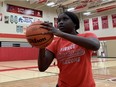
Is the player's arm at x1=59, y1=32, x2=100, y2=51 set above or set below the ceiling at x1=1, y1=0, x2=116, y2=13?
below

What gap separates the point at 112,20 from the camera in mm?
19422

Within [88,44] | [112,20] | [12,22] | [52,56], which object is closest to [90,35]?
[88,44]

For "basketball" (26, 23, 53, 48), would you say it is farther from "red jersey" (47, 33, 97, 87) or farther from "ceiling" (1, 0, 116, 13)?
"ceiling" (1, 0, 116, 13)

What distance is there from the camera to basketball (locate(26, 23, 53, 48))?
160 centimetres

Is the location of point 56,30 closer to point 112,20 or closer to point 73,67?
point 73,67

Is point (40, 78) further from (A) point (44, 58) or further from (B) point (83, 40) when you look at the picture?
(B) point (83, 40)

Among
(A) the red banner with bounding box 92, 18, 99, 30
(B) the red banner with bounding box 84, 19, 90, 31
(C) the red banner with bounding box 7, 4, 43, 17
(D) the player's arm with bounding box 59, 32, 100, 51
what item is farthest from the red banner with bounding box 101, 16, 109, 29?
(D) the player's arm with bounding box 59, 32, 100, 51

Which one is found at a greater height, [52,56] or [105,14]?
[105,14]

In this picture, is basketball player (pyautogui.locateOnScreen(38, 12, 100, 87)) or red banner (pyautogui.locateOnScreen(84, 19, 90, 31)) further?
red banner (pyautogui.locateOnScreen(84, 19, 90, 31))

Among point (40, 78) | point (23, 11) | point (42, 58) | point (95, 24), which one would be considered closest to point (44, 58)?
point (42, 58)

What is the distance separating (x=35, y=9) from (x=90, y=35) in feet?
57.9

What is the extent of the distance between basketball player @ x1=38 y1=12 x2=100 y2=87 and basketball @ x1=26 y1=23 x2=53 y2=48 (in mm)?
58

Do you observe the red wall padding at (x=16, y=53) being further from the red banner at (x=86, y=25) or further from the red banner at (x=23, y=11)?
the red banner at (x=86, y=25)

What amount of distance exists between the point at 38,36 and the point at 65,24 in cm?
24
